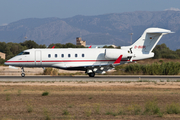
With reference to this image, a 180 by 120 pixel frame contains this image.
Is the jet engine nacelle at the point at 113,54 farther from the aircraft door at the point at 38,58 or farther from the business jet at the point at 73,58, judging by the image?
the aircraft door at the point at 38,58

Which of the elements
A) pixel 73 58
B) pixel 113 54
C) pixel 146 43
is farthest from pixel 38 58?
pixel 146 43

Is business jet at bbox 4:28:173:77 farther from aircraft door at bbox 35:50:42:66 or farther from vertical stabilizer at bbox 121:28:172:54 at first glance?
vertical stabilizer at bbox 121:28:172:54

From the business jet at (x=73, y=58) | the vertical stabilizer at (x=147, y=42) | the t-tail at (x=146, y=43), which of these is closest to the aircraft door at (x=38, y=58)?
the business jet at (x=73, y=58)

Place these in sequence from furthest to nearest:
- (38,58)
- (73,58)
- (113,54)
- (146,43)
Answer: (146,43) → (38,58) → (73,58) → (113,54)

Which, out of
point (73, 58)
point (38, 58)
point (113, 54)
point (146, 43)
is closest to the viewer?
point (113, 54)

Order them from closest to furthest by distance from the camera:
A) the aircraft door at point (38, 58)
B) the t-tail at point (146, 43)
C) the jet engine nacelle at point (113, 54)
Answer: the jet engine nacelle at point (113, 54)
the aircraft door at point (38, 58)
the t-tail at point (146, 43)

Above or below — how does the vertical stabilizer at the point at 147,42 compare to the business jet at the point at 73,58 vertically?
above

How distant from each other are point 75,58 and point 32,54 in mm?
5085

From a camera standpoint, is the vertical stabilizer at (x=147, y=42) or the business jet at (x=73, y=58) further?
the vertical stabilizer at (x=147, y=42)

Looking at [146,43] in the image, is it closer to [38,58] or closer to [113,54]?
[113,54]

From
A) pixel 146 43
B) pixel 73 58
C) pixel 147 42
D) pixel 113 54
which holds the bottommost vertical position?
pixel 73 58

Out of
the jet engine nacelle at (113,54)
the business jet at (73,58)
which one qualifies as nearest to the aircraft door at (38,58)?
the business jet at (73,58)

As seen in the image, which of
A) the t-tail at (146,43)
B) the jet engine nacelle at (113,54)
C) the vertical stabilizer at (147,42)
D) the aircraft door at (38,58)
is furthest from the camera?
the vertical stabilizer at (147,42)

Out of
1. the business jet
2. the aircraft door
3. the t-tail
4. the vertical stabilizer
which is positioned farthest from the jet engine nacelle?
the aircraft door
